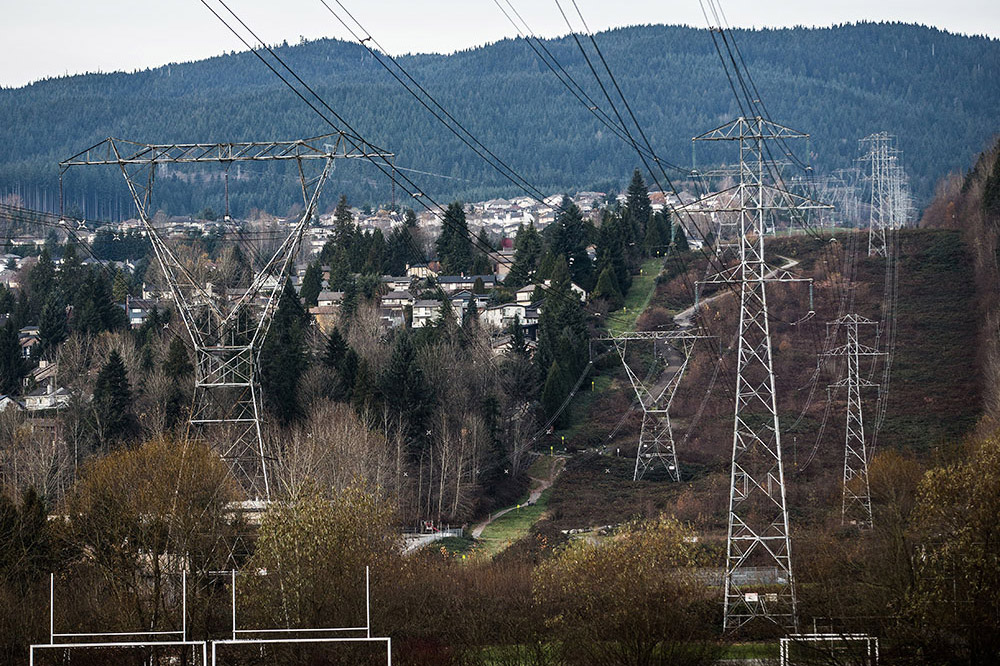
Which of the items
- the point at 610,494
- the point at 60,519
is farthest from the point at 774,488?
the point at 60,519

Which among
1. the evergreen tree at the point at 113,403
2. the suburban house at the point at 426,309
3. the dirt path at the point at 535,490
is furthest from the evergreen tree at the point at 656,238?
the evergreen tree at the point at 113,403

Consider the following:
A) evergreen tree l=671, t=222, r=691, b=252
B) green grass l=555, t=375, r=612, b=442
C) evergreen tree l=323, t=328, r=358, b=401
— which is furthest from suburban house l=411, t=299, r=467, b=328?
evergreen tree l=323, t=328, r=358, b=401

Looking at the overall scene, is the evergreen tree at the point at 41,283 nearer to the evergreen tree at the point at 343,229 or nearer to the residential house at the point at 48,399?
the evergreen tree at the point at 343,229

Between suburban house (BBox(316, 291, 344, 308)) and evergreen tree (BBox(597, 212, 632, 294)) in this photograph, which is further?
evergreen tree (BBox(597, 212, 632, 294))

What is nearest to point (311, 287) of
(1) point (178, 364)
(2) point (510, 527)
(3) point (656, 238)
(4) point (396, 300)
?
(4) point (396, 300)

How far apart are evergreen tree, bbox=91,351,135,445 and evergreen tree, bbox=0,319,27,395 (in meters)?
13.1

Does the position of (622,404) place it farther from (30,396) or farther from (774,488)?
(30,396)

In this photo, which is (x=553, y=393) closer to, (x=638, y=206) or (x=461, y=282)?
(x=461, y=282)

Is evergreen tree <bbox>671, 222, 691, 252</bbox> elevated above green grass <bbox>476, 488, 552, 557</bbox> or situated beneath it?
elevated above

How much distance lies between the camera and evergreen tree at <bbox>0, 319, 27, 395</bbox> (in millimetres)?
78000

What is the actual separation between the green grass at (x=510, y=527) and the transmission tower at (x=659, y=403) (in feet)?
15.7

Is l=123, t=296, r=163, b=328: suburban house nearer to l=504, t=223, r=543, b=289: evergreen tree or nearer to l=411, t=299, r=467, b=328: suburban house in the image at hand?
l=411, t=299, r=467, b=328: suburban house

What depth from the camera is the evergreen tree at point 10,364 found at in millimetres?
78000

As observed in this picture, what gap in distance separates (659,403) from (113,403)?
24.8m
